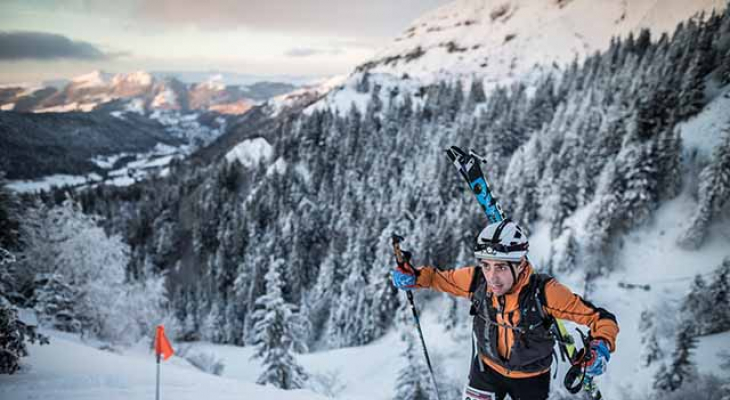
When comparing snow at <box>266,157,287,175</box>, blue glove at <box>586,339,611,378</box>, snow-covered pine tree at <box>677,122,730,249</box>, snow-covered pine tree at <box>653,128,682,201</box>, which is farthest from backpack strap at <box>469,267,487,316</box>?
snow at <box>266,157,287,175</box>

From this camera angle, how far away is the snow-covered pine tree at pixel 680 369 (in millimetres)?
21594

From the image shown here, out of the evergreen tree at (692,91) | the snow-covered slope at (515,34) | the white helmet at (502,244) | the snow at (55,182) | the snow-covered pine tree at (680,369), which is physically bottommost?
the snow at (55,182)

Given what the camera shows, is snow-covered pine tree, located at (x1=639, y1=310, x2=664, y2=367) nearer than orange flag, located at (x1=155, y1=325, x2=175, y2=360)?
No

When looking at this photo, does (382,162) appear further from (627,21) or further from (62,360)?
(627,21)

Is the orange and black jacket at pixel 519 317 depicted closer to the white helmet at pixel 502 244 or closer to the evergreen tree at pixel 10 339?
the white helmet at pixel 502 244

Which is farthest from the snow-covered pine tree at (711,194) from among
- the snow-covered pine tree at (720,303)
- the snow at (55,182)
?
the snow at (55,182)

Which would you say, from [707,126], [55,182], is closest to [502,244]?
[707,126]

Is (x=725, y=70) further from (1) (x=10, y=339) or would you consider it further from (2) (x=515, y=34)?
(2) (x=515, y=34)

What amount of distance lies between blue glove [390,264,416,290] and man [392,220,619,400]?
1069 mm

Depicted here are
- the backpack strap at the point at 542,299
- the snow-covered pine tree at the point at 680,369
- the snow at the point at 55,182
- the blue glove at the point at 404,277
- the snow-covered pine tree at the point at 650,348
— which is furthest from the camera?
the snow at the point at 55,182

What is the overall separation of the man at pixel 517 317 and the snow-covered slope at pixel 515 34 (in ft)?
338

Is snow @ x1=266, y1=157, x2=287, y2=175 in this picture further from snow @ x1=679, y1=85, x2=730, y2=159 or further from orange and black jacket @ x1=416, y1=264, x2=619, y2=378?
orange and black jacket @ x1=416, y1=264, x2=619, y2=378

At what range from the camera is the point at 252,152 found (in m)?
→ 110

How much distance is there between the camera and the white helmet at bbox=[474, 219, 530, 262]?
475 cm
